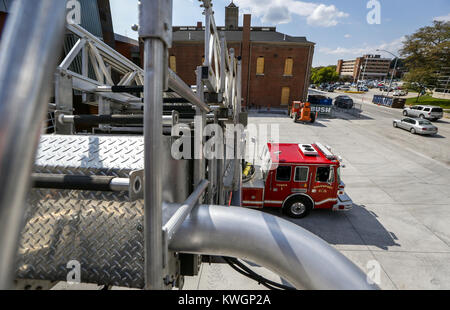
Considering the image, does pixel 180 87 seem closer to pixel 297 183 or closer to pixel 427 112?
pixel 297 183

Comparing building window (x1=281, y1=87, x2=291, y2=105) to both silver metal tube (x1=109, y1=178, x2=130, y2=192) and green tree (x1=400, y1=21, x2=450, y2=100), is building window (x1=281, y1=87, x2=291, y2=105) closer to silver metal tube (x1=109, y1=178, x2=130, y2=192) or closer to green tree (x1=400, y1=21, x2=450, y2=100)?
green tree (x1=400, y1=21, x2=450, y2=100)

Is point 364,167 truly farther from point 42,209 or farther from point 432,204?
point 42,209

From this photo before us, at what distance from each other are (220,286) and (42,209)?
4.23 m

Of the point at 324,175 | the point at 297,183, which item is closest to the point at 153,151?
the point at 297,183

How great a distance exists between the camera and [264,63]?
1246 inches

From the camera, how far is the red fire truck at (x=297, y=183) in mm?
7035

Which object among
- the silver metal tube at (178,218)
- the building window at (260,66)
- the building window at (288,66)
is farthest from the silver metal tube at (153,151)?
the building window at (288,66)

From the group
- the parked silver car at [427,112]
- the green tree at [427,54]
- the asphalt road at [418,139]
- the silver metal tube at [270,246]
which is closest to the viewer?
the silver metal tube at [270,246]

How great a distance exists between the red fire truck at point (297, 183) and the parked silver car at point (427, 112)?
26.6m

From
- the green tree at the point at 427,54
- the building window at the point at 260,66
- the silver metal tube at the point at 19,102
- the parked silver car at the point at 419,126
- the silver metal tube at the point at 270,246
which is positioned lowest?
the parked silver car at the point at 419,126

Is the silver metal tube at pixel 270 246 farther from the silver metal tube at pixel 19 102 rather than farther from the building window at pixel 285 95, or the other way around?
the building window at pixel 285 95

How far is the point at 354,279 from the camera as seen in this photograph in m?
1.35

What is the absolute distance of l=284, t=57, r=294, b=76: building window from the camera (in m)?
31.5

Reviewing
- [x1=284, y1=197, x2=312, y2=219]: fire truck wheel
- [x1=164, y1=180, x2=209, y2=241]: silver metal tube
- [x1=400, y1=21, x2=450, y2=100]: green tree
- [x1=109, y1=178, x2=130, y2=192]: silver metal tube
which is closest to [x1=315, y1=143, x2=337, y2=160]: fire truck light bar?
[x1=284, y1=197, x2=312, y2=219]: fire truck wheel
